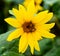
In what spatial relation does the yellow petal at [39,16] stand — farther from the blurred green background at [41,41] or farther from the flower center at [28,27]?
the blurred green background at [41,41]

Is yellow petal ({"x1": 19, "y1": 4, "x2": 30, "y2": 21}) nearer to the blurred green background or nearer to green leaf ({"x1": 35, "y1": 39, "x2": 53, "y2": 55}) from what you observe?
the blurred green background

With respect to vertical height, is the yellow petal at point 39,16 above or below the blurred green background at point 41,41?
above

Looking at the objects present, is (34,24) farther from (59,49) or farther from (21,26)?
(59,49)

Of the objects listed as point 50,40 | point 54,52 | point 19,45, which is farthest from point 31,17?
point 50,40

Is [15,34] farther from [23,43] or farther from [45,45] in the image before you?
[45,45]

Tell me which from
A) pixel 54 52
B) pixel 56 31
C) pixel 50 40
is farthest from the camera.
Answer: pixel 56 31

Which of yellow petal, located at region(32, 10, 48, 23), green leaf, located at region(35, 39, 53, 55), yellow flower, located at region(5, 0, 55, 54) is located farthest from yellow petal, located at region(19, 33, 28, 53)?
green leaf, located at region(35, 39, 53, 55)

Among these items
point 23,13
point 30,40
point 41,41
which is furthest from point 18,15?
point 41,41

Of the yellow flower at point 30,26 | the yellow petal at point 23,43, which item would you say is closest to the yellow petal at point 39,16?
the yellow flower at point 30,26
